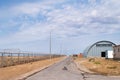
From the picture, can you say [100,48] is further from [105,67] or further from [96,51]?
[105,67]

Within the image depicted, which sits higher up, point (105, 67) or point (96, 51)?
point (96, 51)

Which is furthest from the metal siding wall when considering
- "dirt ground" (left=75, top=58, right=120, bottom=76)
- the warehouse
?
"dirt ground" (left=75, top=58, right=120, bottom=76)

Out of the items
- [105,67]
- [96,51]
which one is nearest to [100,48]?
[96,51]

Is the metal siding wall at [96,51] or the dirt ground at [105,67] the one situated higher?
the metal siding wall at [96,51]

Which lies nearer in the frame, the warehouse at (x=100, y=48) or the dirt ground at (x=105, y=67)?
the dirt ground at (x=105, y=67)

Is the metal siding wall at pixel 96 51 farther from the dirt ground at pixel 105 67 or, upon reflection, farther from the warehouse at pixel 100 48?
the dirt ground at pixel 105 67

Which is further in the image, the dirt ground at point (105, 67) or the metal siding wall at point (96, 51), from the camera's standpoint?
the metal siding wall at point (96, 51)

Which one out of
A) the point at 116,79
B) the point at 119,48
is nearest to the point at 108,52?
the point at 119,48

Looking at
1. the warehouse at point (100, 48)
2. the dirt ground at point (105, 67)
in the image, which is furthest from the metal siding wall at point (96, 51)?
the dirt ground at point (105, 67)

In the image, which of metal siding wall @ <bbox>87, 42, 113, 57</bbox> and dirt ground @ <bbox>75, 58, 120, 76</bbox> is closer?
dirt ground @ <bbox>75, 58, 120, 76</bbox>

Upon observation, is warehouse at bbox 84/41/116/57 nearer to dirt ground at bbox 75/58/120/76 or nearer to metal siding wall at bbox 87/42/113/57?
metal siding wall at bbox 87/42/113/57

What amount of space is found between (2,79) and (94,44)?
240 ft

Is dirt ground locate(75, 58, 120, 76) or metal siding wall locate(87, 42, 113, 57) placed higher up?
metal siding wall locate(87, 42, 113, 57)

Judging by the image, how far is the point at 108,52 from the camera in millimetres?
81688
